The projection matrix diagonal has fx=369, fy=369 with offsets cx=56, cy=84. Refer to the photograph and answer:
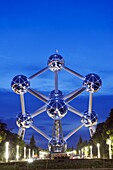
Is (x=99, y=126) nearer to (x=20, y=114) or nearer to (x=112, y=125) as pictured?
(x=20, y=114)

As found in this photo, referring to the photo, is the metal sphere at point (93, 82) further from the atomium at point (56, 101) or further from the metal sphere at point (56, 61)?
the metal sphere at point (56, 61)

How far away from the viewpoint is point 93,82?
3538 inches

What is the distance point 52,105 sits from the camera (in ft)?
284

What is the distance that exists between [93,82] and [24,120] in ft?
65.0

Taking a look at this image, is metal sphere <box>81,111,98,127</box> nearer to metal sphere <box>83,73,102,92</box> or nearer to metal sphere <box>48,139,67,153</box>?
metal sphere <box>83,73,102,92</box>

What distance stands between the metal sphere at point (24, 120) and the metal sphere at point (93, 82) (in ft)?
56.2

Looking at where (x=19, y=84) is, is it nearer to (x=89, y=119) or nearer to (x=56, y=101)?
(x=56, y=101)

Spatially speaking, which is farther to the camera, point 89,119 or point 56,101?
point 89,119

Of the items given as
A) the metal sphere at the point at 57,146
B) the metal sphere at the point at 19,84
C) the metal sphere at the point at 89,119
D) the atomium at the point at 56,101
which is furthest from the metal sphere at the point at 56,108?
the metal sphere at the point at 57,146

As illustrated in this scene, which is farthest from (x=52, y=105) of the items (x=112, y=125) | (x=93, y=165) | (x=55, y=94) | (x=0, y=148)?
(x=93, y=165)

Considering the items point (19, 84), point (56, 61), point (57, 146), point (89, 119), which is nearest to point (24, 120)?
point (19, 84)

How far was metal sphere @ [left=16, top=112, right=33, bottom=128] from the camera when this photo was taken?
305ft

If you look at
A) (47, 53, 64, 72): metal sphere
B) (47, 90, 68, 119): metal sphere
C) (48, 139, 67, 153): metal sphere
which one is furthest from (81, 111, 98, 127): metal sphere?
(47, 53, 64, 72): metal sphere

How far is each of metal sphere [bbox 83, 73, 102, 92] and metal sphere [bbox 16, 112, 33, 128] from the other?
1712cm
